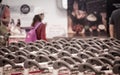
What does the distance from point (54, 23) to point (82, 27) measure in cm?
136

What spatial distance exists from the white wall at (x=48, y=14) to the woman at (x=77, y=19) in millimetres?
935

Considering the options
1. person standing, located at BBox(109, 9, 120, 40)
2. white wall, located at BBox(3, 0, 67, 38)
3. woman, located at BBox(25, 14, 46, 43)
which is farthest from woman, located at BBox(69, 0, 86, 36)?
woman, located at BBox(25, 14, 46, 43)

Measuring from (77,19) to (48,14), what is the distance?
138 cm

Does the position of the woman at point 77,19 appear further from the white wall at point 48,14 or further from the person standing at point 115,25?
the person standing at point 115,25

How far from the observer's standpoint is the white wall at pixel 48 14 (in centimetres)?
1023

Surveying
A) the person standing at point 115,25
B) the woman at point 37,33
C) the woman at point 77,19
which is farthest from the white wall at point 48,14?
the woman at point 37,33

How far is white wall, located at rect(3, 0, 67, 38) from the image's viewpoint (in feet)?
33.6

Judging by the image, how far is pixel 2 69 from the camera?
10.2 ft

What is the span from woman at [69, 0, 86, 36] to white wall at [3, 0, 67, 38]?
0.93 m

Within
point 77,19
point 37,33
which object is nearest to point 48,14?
point 77,19

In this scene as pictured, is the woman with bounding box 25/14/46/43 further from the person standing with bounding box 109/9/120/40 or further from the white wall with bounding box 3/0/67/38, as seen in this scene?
the white wall with bounding box 3/0/67/38

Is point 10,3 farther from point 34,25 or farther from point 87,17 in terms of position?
point 34,25

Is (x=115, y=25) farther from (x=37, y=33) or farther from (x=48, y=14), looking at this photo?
(x=48, y=14)

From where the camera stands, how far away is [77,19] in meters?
9.28
